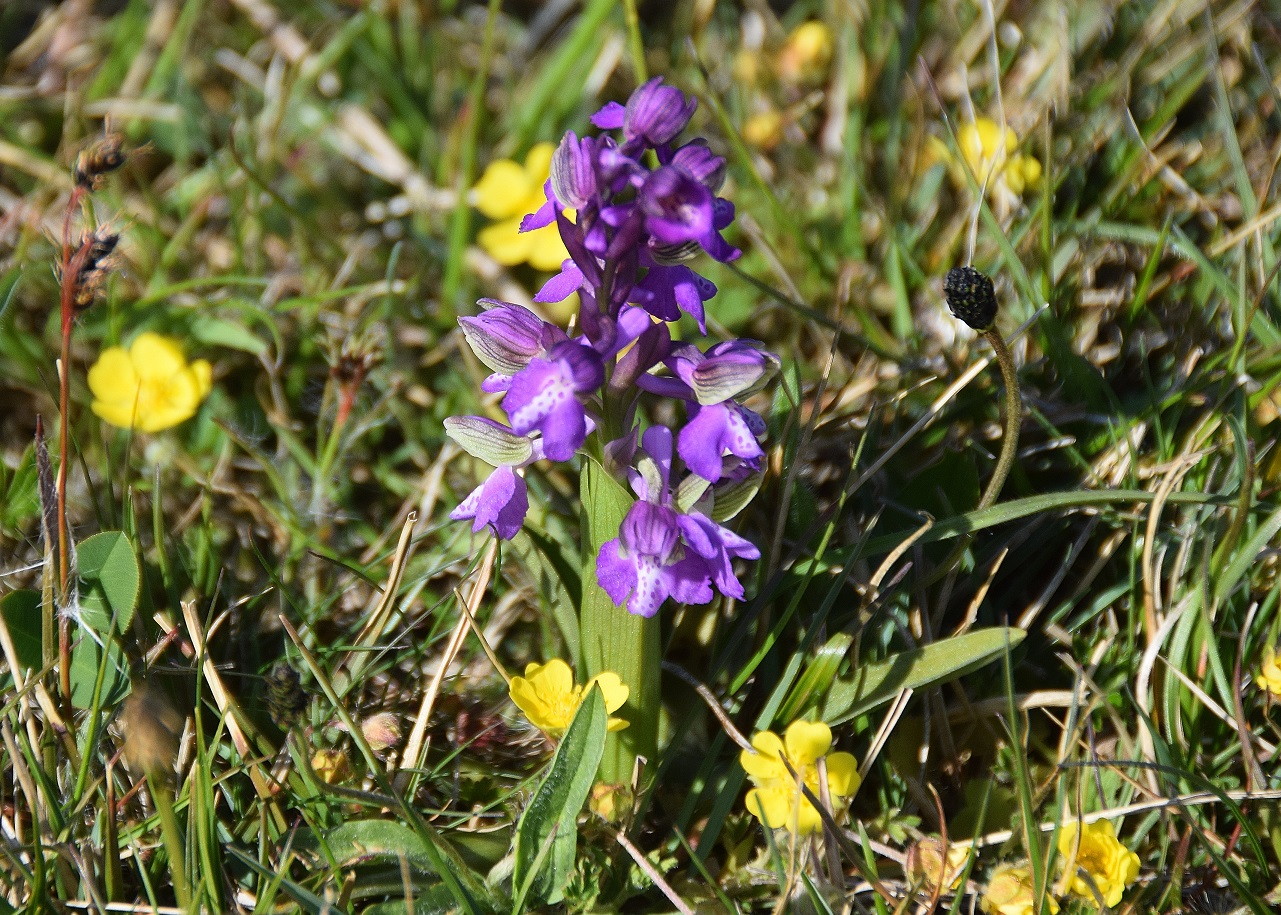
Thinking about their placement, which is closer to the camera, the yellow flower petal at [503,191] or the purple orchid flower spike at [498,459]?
the purple orchid flower spike at [498,459]

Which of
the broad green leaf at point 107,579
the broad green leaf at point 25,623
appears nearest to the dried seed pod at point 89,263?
the broad green leaf at point 107,579

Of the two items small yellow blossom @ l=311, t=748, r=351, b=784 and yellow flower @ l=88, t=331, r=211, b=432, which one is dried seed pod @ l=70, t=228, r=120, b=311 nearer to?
yellow flower @ l=88, t=331, r=211, b=432

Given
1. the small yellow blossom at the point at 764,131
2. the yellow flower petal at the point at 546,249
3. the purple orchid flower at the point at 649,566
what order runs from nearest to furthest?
1. the purple orchid flower at the point at 649,566
2. the yellow flower petal at the point at 546,249
3. the small yellow blossom at the point at 764,131

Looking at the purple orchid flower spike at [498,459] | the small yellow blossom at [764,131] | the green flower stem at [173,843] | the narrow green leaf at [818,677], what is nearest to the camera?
the green flower stem at [173,843]

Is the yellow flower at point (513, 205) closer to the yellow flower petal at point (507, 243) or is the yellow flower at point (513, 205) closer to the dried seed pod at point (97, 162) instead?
the yellow flower petal at point (507, 243)

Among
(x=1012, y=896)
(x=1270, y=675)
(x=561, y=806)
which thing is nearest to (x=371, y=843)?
(x=561, y=806)

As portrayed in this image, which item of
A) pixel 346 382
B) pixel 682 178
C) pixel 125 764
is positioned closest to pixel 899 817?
pixel 682 178
